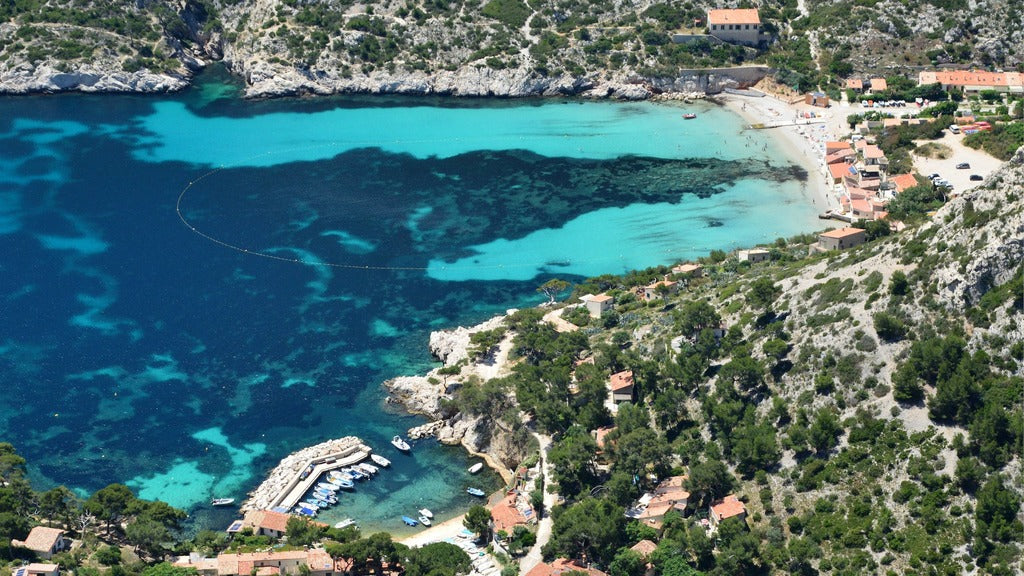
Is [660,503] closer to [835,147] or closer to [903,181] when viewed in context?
[903,181]

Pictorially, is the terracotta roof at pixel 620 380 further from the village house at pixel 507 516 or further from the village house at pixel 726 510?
the village house at pixel 726 510

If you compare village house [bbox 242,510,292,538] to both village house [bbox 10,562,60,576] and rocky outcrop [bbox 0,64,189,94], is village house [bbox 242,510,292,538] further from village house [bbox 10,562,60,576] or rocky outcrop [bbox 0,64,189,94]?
rocky outcrop [bbox 0,64,189,94]

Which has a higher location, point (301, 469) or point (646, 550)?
point (646, 550)

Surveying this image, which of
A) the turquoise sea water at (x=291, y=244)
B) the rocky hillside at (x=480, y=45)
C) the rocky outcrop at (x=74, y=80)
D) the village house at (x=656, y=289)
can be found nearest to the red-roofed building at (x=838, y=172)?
the turquoise sea water at (x=291, y=244)

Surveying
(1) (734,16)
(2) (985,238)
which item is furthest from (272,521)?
(1) (734,16)

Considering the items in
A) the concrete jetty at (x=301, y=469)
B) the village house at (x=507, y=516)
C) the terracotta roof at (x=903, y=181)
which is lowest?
the concrete jetty at (x=301, y=469)

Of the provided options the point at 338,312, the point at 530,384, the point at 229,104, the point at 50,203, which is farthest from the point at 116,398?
the point at 229,104
